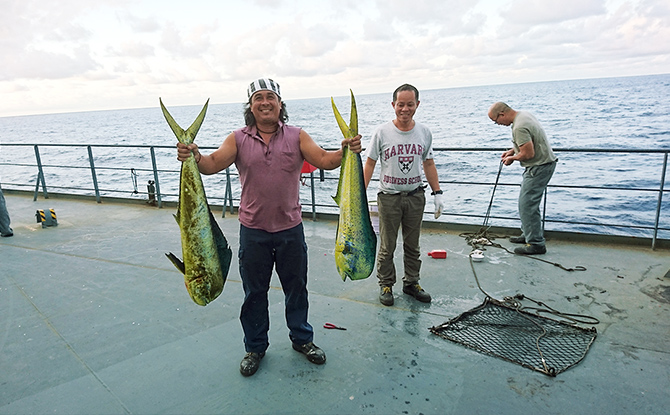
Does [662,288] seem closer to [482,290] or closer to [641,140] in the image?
[482,290]

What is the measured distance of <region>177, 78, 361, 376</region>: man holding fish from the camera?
8.14 feet

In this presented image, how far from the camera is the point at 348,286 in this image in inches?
159

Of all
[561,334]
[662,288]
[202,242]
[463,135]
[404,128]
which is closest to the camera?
[202,242]

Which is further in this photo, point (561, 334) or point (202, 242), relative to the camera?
point (561, 334)

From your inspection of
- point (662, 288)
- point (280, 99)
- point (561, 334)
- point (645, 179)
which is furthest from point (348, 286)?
point (645, 179)

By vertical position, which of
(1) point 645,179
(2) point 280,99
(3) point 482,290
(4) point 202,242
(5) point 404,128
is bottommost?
(1) point 645,179

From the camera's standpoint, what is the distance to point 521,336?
10.1 ft

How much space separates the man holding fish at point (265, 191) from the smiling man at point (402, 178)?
1.05 m

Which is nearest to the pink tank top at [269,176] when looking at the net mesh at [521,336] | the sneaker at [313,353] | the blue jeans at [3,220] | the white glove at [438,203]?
the sneaker at [313,353]

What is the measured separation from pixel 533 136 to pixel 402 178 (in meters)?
2.00

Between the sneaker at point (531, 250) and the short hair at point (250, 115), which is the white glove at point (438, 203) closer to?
the sneaker at point (531, 250)

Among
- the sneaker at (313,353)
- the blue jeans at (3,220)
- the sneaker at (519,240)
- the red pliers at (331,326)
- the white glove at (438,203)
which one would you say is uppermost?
the white glove at (438,203)

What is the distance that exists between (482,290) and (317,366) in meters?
1.93

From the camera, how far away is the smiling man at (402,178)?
3445mm
